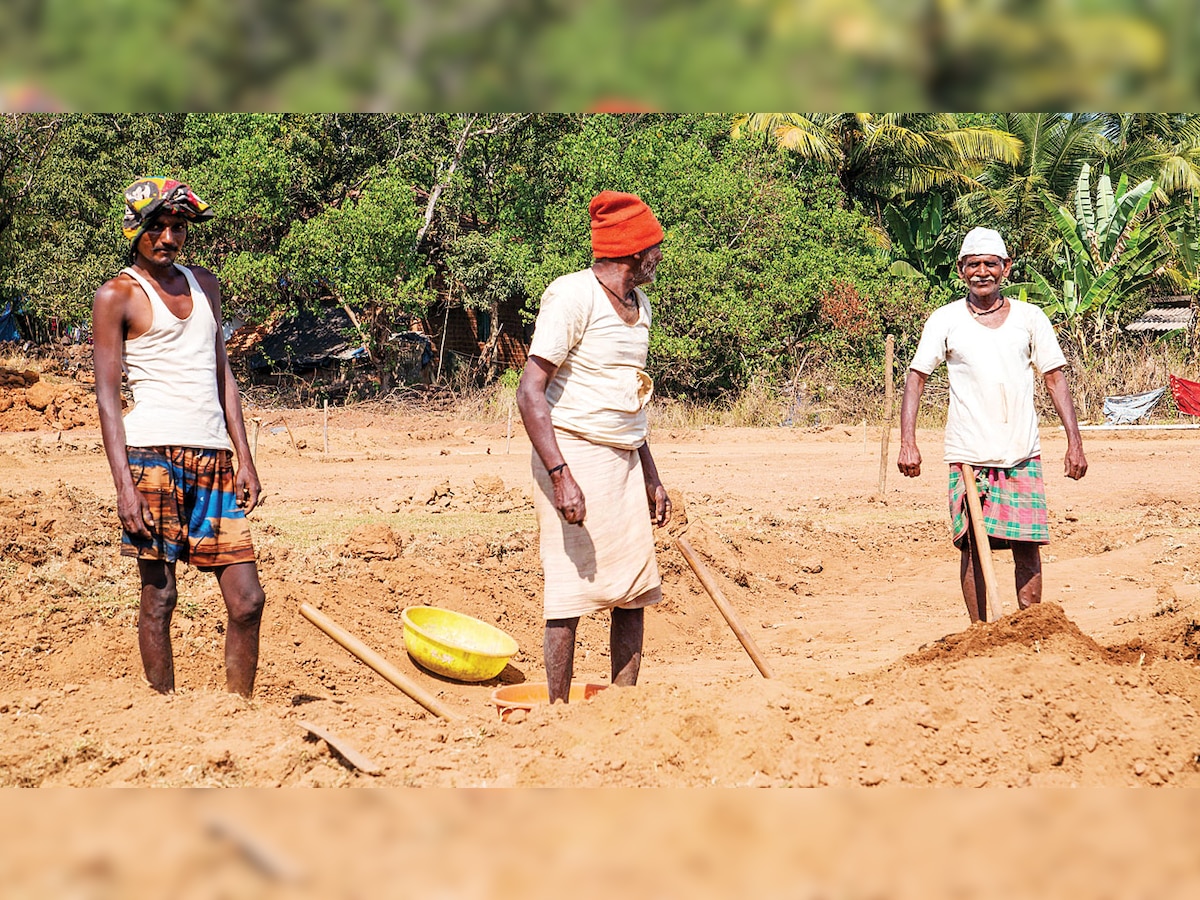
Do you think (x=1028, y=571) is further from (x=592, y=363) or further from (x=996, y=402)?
(x=592, y=363)

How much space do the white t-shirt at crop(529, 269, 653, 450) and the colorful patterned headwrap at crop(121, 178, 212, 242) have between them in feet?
3.92

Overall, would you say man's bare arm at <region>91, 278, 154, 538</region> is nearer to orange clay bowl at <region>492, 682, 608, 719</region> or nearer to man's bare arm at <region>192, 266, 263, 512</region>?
man's bare arm at <region>192, 266, 263, 512</region>

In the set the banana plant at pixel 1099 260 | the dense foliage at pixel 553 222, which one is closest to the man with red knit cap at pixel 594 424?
the dense foliage at pixel 553 222

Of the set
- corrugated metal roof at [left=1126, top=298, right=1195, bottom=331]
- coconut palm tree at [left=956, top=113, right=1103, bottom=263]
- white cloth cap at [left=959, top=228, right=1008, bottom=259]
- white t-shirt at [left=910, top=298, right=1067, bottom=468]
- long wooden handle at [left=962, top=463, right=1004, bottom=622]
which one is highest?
coconut palm tree at [left=956, top=113, right=1103, bottom=263]

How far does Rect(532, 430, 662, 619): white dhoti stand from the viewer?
3.99 m

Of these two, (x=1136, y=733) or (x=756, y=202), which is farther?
(x=756, y=202)

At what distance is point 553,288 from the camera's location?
3910 millimetres

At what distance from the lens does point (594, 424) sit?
13.1 feet

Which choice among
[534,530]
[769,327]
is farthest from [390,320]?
[534,530]

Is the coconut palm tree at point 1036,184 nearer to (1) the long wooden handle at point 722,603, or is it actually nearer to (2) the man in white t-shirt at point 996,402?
(2) the man in white t-shirt at point 996,402

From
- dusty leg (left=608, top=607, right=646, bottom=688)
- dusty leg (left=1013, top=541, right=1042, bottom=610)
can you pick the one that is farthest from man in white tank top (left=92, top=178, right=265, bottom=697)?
dusty leg (left=1013, top=541, right=1042, bottom=610)

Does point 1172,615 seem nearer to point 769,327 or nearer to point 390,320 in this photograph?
point 769,327

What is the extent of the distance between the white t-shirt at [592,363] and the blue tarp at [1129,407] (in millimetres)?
17514
